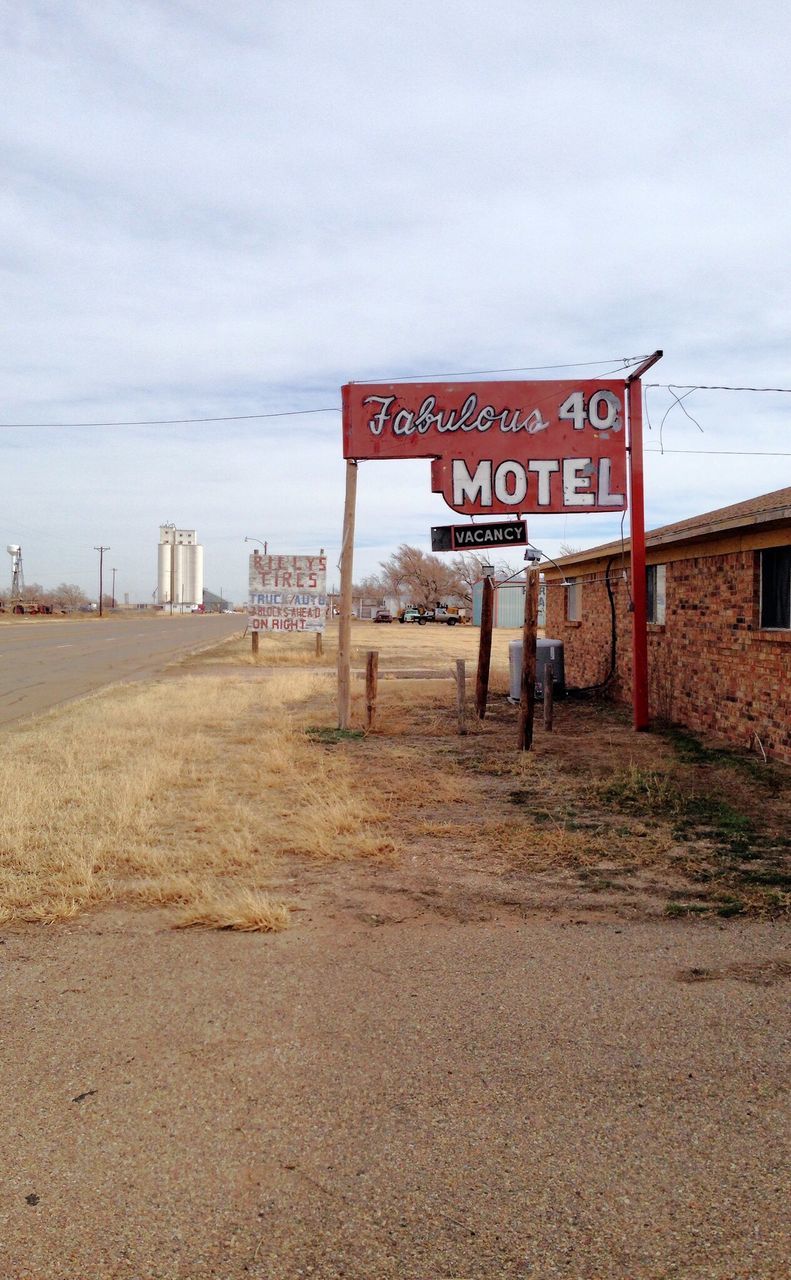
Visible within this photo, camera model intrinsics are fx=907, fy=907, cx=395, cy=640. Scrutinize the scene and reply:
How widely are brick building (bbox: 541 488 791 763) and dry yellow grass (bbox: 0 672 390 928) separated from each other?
4.55 metres

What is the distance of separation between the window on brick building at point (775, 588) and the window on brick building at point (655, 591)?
10.6 ft

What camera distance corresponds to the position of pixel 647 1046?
11.6ft

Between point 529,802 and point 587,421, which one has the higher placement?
point 587,421

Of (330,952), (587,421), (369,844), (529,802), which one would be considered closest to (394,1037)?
(330,952)

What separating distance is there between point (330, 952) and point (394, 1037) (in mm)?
986

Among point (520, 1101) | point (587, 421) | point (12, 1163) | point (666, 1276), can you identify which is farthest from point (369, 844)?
point (587, 421)

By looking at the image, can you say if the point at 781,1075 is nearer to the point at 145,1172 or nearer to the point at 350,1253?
the point at 350,1253

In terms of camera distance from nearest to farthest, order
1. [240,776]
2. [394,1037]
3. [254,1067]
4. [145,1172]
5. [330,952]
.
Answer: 1. [145,1172]
2. [254,1067]
3. [394,1037]
4. [330,952]
5. [240,776]

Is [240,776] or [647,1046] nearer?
[647,1046]

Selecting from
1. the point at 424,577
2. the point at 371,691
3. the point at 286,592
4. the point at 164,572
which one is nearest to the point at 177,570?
the point at 164,572

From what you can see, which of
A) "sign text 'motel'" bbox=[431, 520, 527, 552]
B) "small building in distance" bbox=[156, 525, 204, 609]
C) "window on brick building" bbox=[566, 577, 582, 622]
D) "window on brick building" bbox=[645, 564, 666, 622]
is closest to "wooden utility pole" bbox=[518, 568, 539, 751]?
"sign text 'motel'" bbox=[431, 520, 527, 552]

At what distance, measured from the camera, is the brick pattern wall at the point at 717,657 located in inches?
378

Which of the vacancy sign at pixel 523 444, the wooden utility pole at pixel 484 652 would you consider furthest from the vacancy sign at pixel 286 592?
the vacancy sign at pixel 523 444

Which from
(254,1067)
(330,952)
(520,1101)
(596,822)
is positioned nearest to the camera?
(520,1101)
